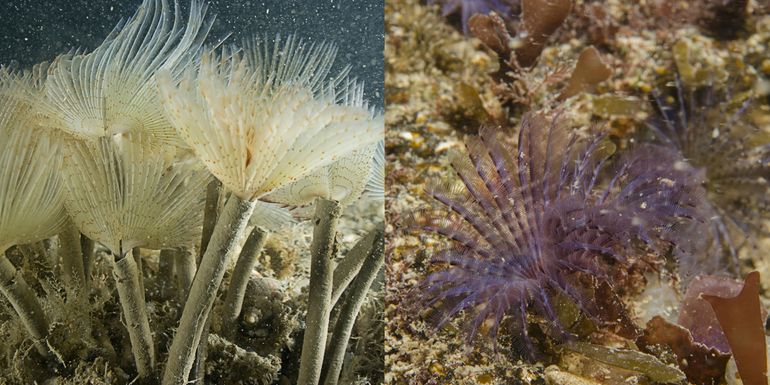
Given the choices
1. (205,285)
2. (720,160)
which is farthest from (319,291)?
(720,160)

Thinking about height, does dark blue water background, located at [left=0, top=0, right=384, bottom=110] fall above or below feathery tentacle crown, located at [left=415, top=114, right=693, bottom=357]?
above

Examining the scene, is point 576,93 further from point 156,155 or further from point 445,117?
point 156,155

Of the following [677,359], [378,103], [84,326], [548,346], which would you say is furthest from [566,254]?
[84,326]

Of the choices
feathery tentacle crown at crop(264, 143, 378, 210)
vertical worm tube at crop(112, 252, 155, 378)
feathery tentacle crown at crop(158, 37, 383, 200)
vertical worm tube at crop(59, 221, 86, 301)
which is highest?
feathery tentacle crown at crop(158, 37, 383, 200)

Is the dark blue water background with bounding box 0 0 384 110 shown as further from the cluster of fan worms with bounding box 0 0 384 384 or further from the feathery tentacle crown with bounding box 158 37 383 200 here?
the feathery tentacle crown with bounding box 158 37 383 200

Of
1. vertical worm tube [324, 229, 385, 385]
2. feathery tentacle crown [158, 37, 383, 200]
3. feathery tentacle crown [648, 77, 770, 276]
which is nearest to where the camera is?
feathery tentacle crown [158, 37, 383, 200]

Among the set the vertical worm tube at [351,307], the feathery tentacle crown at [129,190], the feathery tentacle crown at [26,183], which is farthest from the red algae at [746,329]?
the feathery tentacle crown at [26,183]

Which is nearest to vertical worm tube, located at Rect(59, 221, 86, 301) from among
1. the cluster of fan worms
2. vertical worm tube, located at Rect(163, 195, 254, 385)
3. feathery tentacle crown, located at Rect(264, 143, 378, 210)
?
the cluster of fan worms

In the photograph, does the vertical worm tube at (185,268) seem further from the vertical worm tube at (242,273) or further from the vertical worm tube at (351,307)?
the vertical worm tube at (351,307)
